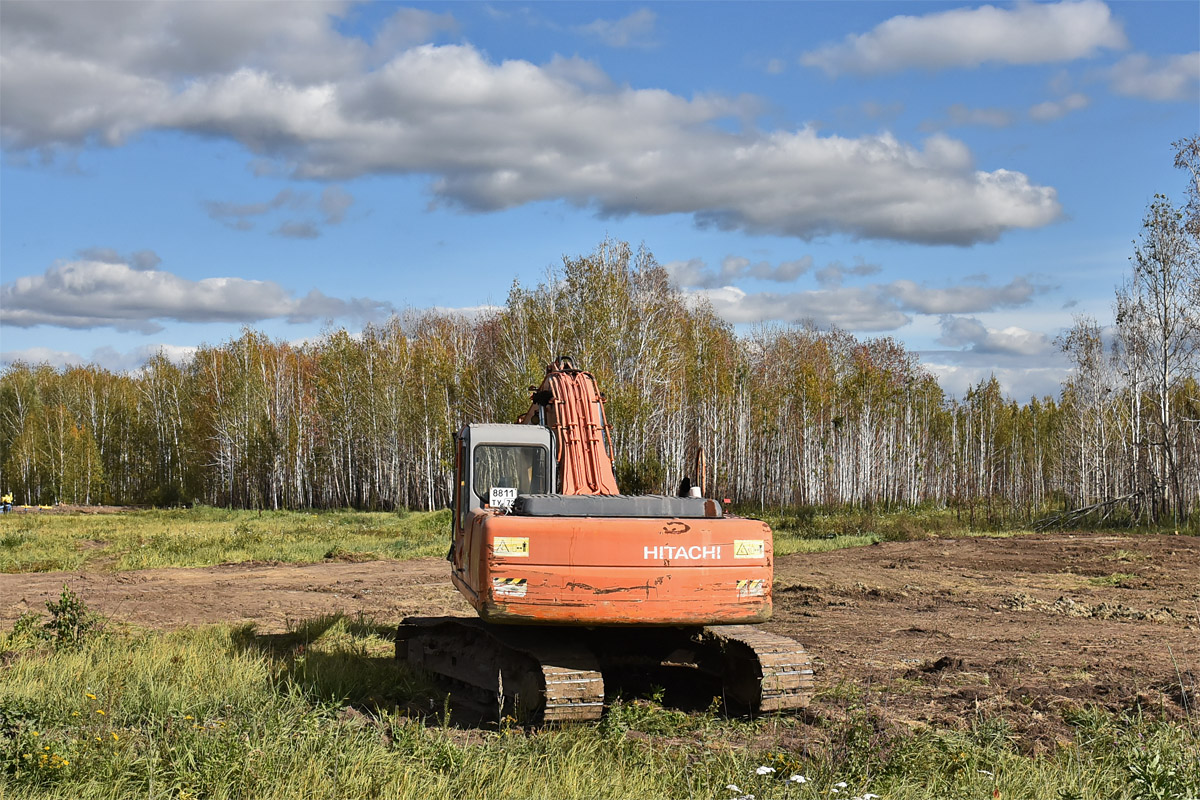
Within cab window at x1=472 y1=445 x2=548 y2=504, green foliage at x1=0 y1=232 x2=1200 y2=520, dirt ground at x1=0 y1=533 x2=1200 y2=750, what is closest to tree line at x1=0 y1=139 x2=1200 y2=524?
green foliage at x1=0 y1=232 x2=1200 y2=520

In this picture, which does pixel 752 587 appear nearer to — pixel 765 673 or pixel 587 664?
pixel 765 673

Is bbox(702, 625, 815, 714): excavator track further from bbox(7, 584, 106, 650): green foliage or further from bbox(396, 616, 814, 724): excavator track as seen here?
bbox(7, 584, 106, 650): green foliage

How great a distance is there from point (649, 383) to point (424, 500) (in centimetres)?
2083

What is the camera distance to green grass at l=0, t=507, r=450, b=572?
23266 mm

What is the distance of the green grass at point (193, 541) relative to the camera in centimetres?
2327

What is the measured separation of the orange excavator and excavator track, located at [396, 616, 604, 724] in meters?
0.01

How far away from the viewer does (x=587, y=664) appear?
27.0 feet

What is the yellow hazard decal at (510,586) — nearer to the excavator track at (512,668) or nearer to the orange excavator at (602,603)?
the orange excavator at (602,603)

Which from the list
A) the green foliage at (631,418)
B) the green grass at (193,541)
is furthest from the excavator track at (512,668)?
the green foliage at (631,418)

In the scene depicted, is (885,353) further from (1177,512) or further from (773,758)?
(773,758)

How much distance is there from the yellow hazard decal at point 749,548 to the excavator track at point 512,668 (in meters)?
1.48

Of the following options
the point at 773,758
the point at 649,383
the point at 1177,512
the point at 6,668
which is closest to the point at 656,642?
the point at 773,758

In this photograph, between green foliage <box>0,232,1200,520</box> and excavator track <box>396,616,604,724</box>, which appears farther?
green foliage <box>0,232,1200,520</box>

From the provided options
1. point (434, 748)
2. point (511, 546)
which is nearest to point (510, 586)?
point (511, 546)
